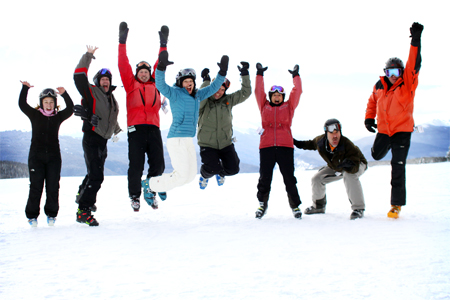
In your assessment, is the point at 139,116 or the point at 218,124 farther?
the point at 218,124

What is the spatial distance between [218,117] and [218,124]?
12 cm

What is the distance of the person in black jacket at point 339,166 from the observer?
518cm

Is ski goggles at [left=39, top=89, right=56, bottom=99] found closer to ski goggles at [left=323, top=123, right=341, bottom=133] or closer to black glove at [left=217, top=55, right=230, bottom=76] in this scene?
black glove at [left=217, top=55, right=230, bottom=76]

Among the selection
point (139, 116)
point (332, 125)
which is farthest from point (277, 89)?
point (139, 116)

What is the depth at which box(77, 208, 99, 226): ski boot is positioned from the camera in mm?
4832

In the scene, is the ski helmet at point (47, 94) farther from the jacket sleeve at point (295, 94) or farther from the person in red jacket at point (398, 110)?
the person in red jacket at point (398, 110)

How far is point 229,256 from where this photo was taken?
10.6ft

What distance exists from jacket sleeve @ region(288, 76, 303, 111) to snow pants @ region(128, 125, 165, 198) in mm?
2133

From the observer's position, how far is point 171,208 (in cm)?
625

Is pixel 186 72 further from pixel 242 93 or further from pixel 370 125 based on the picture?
pixel 370 125

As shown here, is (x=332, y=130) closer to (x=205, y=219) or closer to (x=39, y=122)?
(x=205, y=219)

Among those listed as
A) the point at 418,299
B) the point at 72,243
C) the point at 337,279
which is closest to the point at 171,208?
the point at 72,243

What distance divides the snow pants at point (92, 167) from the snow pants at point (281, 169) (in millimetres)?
2378

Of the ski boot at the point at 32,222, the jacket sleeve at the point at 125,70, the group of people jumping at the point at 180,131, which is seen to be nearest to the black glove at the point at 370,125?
the group of people jumping at the point at 180,131
